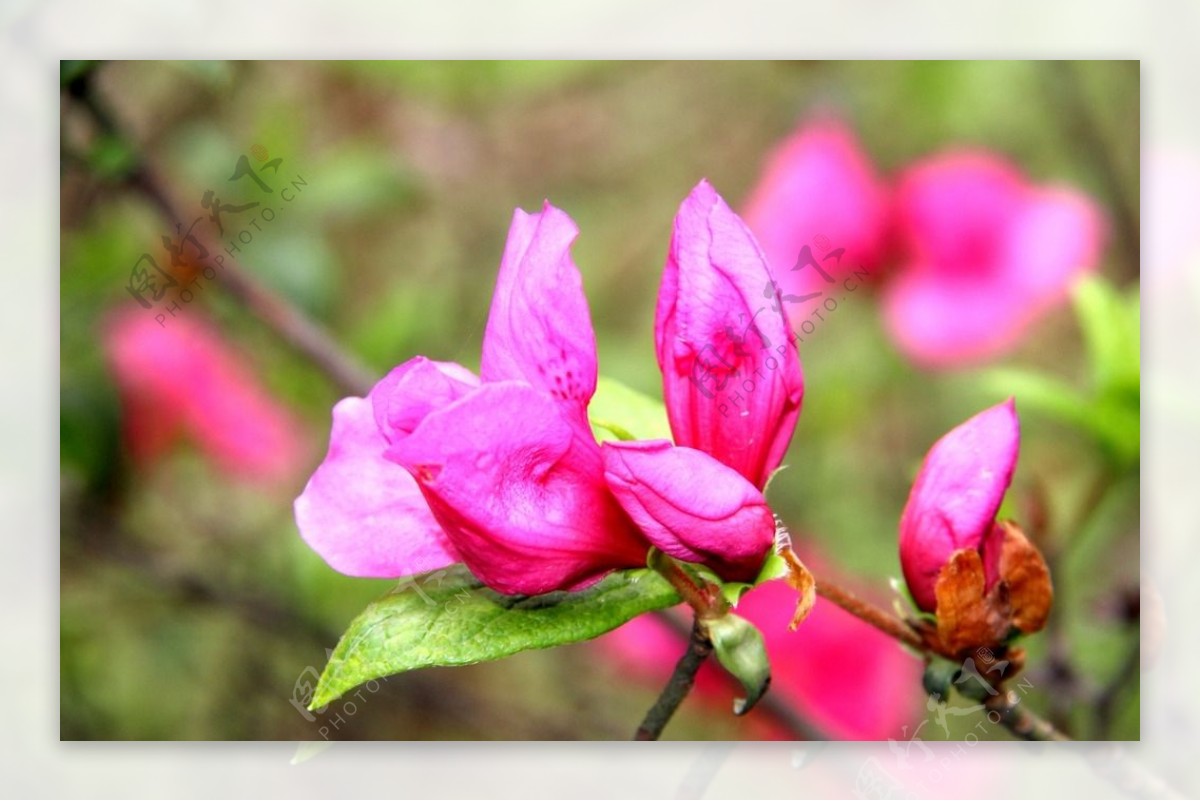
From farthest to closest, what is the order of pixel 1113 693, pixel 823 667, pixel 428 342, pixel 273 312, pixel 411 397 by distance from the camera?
pixel 428 342, pixel 823 667, pixel 273 312, pixel 1113 693, pixel 411 397

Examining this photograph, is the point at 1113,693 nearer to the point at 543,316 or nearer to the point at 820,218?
the point at 820,218

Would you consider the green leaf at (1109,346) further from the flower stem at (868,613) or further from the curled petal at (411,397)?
the curled petal at (411,397)

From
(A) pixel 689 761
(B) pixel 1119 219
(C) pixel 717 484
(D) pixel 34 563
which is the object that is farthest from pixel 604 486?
(B) pixel 1119 219

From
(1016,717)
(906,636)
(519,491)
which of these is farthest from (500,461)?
(1016,717)

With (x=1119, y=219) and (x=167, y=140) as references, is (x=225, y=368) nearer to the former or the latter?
(x=167, y=140)

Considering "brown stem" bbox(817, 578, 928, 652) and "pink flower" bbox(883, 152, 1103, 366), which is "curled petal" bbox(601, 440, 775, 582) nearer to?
"brown stem" bbox(817, 578, 928, 652)

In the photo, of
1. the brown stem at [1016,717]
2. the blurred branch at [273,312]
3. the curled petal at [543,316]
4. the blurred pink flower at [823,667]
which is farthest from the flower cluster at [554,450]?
the blurred pink flower at [823,667]

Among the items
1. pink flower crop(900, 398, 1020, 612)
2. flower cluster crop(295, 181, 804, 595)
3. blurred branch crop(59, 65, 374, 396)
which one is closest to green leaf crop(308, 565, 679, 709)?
flower cluster crop(295, 181, 804, 595)
